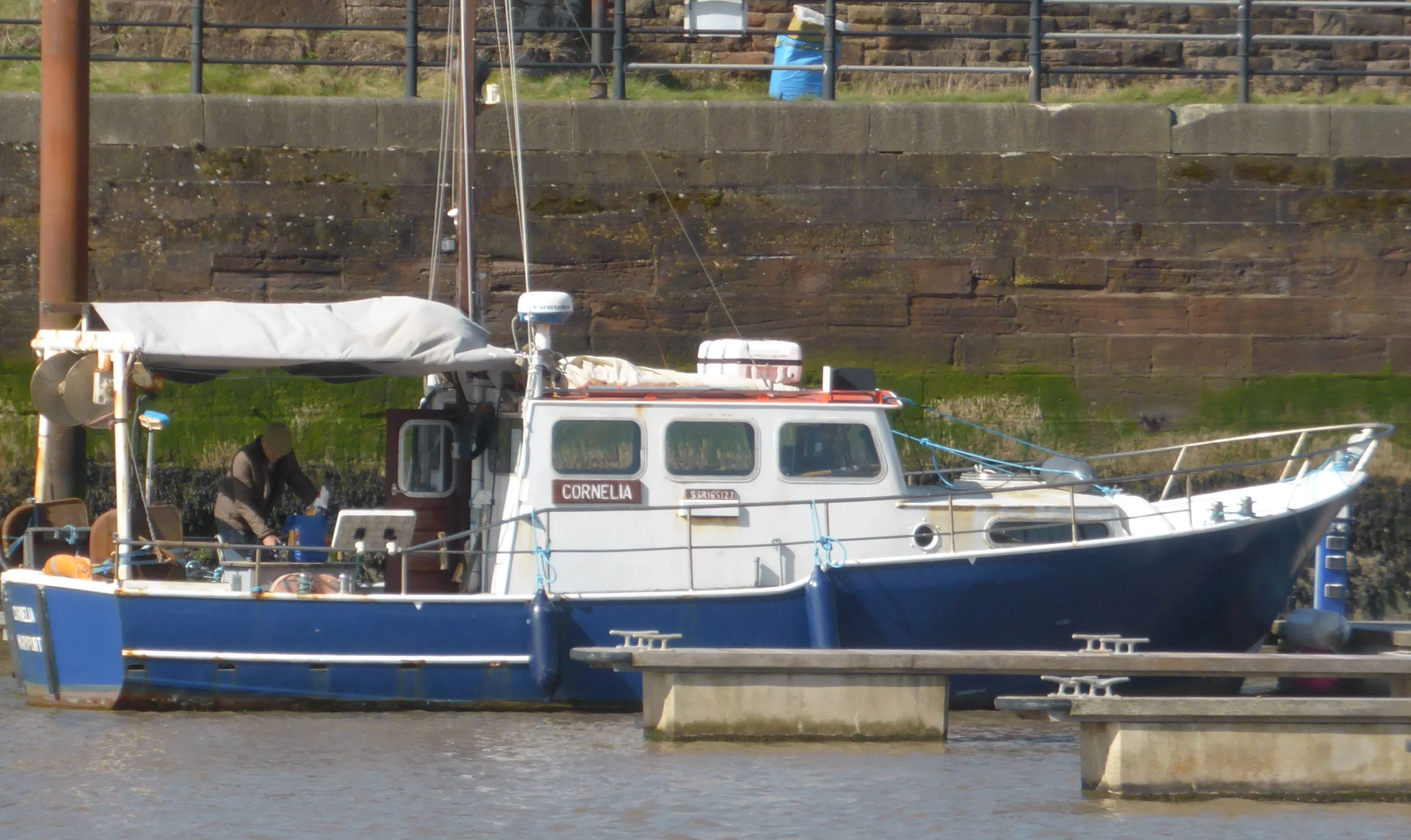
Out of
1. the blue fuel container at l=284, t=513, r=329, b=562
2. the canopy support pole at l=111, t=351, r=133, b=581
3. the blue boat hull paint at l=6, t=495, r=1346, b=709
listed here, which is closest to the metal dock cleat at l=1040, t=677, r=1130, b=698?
the blue boat hull paint at l=6, t=495, r=1346, b=709

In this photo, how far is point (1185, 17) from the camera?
57.7 feet

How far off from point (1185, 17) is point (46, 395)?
1232 cm

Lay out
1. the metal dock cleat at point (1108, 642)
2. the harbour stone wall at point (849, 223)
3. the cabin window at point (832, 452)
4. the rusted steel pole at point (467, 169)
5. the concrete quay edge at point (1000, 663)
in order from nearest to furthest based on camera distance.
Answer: the concrete quay edge at point (1000, 663) → the metal dock cleat at point (1108, 642) → the cabin window at point (832, 452) → the rusted steel pole at point (467, 169) → the harbour stone wall at point (849, 223)

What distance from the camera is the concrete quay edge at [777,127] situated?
44.8 feet

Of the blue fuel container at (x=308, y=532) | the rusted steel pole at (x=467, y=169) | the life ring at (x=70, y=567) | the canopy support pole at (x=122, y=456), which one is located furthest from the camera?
the rusted steel pole at (x=467, y=169)

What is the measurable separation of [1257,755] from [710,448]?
11.0 ft

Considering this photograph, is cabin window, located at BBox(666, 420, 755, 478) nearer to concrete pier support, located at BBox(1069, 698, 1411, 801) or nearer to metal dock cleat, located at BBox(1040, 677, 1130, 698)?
metal dock cleat, located at BBox(1040, 677, 1130, 698)

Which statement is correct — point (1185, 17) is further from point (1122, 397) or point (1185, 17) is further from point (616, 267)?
point (616, 267)

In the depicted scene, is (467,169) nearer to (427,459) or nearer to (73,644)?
(427,459)

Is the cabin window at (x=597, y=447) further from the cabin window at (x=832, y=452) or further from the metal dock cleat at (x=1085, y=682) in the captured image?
the metal dock cleat at (x=1085, y=682)

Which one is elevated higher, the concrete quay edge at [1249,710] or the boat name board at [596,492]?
the boat name board at [596,492]

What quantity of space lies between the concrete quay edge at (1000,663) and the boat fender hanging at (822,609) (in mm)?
445

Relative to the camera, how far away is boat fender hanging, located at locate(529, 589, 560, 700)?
905 cm

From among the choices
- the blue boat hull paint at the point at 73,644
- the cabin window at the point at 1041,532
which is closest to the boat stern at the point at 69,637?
the blue boat hull paint at the point at 73,644
